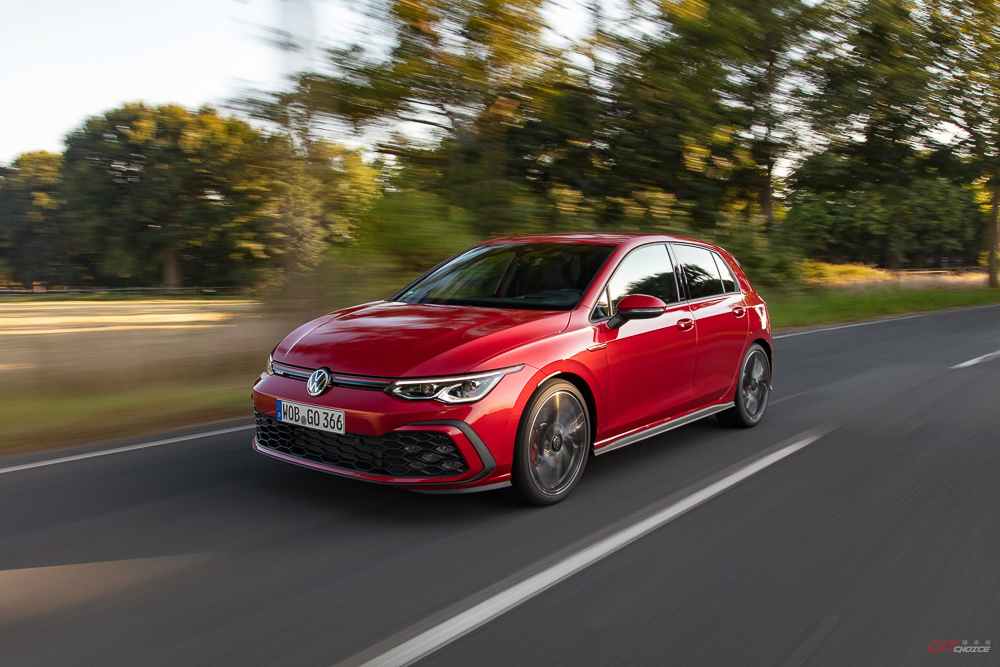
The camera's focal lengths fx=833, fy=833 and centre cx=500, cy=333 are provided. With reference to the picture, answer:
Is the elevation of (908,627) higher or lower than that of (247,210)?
lower

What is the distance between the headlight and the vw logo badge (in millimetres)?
391

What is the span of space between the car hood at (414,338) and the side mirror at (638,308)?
0.37 meters

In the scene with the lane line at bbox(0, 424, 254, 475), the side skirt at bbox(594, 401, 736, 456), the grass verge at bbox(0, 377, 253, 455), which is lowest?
the lane line at bbox(0, 424, 254, 475)

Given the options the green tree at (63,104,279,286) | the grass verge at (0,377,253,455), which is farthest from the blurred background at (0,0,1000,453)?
the green tree at (63,104,279,286)

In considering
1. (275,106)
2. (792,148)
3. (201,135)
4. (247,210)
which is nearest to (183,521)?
(275,106)

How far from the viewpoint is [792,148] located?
2319 cm

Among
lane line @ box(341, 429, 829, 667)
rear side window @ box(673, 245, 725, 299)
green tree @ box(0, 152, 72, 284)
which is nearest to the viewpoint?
lane line @ box(341, 429, 829, 667)

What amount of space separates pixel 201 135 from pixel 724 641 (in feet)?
180

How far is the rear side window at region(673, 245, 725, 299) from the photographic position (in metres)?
6.22

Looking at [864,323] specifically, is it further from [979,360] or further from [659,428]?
[659,428]

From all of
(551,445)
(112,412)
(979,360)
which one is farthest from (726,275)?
(979,360)

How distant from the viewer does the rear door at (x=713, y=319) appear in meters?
6.09

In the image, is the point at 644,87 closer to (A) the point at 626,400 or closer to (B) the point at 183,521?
(A) the point at 626,400

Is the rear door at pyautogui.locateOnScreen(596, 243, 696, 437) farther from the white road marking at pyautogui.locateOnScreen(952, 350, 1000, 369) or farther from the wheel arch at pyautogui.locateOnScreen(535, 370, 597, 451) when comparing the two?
the white road marking at pyautogui.locateOnScreen(952, 350, 1000, 369)
